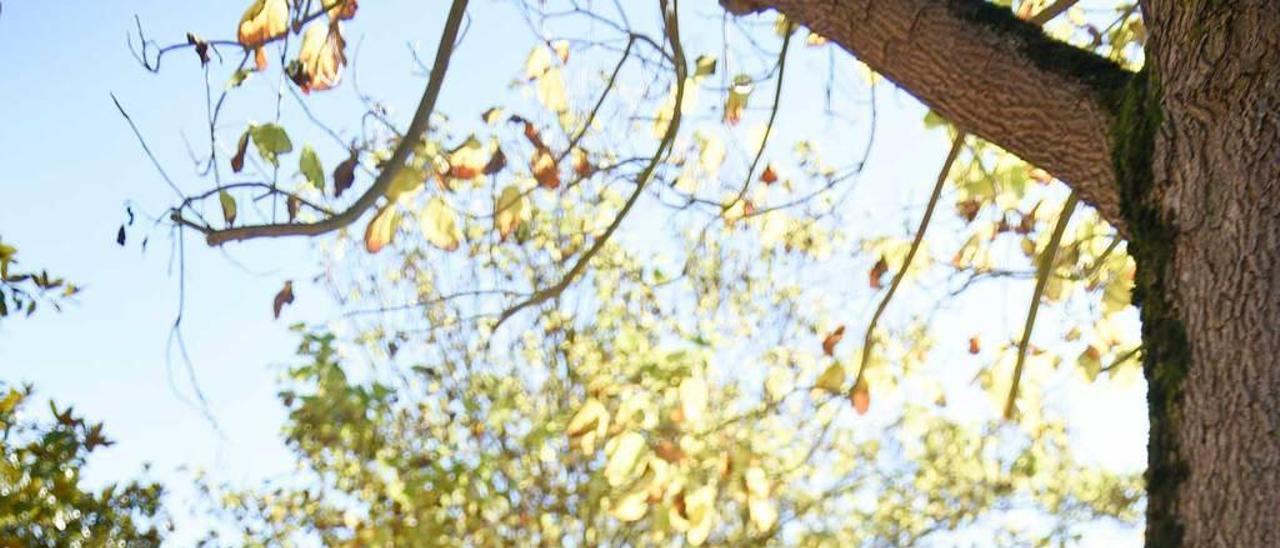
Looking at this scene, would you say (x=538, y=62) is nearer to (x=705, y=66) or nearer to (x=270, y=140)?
(x=705, y=66)

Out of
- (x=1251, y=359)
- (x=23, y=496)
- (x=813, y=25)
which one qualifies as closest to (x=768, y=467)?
(x=23, y=496)

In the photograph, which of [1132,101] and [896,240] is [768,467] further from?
[1132,101]

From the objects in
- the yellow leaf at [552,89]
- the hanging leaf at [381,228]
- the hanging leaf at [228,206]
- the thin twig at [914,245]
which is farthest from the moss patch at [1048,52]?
the hanging leaf at [228,206]

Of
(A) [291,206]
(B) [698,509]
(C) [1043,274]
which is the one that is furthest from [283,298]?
(C) [1043,274]

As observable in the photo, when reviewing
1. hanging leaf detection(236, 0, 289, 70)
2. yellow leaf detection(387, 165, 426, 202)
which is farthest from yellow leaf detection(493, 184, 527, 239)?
hanging leaf detection(236, 0, 289, 70)

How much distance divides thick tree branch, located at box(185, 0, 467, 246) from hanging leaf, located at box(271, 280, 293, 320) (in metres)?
0.64

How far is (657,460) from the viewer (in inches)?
116

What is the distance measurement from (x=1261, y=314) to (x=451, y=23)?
1.53m

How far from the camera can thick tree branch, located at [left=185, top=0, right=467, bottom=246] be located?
265 cm

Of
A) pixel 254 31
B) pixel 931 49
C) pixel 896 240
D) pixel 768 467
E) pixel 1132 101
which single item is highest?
pixel 768 467

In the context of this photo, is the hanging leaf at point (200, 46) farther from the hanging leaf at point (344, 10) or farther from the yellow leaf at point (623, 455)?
the yellow leaf at point (623, 455)

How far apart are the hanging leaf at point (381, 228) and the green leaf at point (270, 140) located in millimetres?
236

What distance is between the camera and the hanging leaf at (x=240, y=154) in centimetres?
266

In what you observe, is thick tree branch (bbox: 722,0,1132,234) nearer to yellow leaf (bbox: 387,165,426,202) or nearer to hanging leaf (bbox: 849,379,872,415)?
yellow leaf (bbox: 387,165,426,202)
